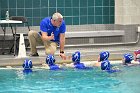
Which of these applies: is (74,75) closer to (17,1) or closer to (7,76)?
(7,76)

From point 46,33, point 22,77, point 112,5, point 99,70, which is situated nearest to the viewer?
point 22,77

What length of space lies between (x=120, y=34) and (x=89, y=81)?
4.97 metres

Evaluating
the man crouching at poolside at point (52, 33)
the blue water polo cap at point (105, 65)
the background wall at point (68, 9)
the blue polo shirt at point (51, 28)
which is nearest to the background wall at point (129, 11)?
the background wall at point (68, 9)

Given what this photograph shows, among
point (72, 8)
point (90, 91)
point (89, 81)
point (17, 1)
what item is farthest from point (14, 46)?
point (90, 91)

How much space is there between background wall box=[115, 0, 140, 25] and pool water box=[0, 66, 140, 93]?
3559mm

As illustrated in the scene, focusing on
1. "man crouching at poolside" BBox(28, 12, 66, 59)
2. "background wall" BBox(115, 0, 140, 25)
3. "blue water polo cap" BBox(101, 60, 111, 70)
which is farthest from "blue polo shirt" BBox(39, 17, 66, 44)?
"background wall" BBox(115, 0, 140, 25)

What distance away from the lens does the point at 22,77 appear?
294 inches

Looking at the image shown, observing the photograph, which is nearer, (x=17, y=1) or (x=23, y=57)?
(x=23, y=57)

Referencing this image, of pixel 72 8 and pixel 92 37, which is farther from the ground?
pixel 72 8

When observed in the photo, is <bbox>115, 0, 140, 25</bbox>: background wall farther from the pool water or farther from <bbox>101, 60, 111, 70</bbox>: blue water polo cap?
<bbox>101, 60, 111, 70</bbox>: blue water polo cap

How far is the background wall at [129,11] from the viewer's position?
11.9 m

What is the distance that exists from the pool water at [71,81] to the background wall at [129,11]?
3559 mm

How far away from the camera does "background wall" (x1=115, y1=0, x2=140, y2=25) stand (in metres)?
11.9

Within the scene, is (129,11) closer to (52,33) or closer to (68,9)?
(68,9)
